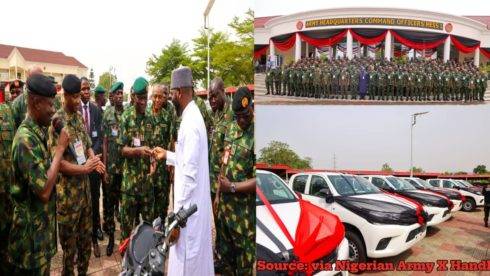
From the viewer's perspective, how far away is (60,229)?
288 centimetres

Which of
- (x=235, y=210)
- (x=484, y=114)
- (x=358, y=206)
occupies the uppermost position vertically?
(x=484, y=114)

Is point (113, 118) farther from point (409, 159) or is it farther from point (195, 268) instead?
point (409, 159)

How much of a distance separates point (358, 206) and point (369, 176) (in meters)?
0.13

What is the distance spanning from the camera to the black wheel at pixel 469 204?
160 centimetres

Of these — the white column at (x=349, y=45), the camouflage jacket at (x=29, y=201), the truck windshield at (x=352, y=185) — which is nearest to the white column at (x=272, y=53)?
the white column at (x=349, y=45)

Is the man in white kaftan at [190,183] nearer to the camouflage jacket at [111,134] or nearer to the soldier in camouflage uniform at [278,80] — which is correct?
the soldier in camouflage uniform at [278,80]

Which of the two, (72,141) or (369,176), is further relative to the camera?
(72,141)

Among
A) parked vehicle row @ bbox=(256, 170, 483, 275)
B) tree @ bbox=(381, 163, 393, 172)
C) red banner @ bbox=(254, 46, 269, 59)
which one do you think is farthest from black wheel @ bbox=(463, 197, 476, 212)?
red banner @ bbox=(254, 46, 269, 59)

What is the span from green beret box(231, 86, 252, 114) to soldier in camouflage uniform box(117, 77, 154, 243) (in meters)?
1.33

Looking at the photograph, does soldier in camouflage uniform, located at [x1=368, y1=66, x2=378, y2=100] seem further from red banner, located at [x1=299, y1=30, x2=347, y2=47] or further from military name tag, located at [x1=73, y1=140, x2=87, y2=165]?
military name tag, located at [x1=73, y1=140, x2=87, y2=165]

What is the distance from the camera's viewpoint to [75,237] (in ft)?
9.61

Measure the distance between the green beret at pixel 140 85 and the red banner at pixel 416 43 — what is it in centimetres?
228

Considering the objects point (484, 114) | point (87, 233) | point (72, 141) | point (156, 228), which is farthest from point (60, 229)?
point (484, 114)

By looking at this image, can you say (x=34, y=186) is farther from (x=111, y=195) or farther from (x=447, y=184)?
(x=111, y=195)
